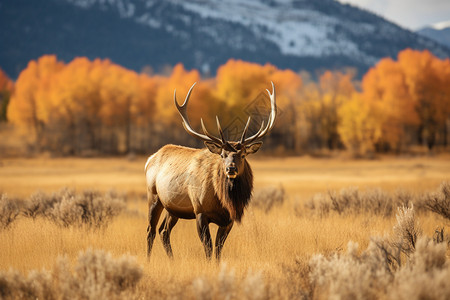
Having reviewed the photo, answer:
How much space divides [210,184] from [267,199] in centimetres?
634

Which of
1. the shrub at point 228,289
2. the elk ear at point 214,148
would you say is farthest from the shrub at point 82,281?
the elk ear at point 214,148

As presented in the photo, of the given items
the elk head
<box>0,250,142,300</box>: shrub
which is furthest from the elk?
<box>0,250,142,300</box>: shrub

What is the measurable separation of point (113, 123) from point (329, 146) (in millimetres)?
23138

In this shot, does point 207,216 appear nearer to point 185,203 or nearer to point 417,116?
point 185,203

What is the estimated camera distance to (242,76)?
50844mm

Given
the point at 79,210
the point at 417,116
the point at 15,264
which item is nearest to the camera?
the point at 15,264

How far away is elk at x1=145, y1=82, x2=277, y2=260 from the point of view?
→ 6.07m

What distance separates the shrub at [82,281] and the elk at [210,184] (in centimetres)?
169

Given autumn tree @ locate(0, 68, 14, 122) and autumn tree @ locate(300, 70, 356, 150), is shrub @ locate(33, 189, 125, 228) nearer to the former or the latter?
autumn tree @ locate(300, 70, 356, 150)

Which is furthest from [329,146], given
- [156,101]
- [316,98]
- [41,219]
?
[41,219]

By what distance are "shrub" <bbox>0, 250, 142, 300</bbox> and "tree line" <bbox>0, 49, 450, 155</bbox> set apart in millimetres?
36471

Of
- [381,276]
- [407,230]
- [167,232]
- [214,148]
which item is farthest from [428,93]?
[381,276]

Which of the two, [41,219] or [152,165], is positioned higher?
[152,165]

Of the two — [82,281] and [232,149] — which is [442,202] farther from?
[82,281]
